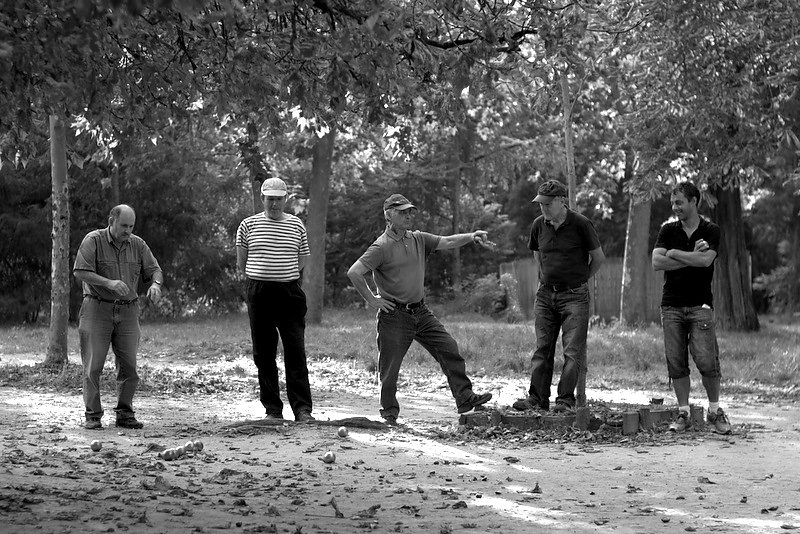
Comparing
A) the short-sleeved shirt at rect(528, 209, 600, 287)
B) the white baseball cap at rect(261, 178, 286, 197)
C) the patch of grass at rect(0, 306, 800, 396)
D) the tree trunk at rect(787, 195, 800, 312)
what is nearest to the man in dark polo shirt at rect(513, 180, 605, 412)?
the short-sleeved shirt at rect(528, 209, 600, 287)

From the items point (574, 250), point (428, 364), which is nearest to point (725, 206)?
point (428, 364)

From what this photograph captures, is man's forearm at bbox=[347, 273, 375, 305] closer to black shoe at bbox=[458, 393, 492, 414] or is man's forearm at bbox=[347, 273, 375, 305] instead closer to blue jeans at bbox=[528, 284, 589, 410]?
black shoe at bbox=[458, 393, 492, 414]

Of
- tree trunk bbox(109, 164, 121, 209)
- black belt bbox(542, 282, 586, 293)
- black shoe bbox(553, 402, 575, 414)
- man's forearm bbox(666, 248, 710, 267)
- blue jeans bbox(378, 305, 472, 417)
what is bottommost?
black shoe bbox(553, 402, 575, 414)

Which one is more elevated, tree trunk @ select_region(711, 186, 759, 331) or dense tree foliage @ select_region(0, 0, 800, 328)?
dense tree foliage @ select_region(0, 0, 800, 328)

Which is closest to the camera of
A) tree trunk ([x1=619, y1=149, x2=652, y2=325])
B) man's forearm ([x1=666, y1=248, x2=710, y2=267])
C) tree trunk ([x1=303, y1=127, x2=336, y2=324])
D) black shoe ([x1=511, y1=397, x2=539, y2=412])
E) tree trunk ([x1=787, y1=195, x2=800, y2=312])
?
man's forearm ([x1=666, y1=248, x2=710, y2=267])

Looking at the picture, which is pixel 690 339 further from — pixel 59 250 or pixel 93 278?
pixel 59 250

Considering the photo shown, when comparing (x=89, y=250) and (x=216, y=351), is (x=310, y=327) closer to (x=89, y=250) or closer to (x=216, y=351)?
(x=216, y=351)

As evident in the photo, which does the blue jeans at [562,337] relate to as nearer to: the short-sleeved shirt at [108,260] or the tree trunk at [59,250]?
the short-sleeved shirt at [108,260]

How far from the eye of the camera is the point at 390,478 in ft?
26.6

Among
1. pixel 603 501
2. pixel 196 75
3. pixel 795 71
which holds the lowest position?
pixel 603 501

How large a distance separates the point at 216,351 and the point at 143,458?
1088 cm

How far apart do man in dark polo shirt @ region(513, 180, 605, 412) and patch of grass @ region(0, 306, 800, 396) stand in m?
4.31

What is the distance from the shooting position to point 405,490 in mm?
7648

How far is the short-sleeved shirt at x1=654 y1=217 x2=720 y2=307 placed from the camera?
33.1ft
